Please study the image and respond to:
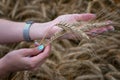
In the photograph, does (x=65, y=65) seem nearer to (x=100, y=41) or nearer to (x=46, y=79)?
(x=46, y=79)

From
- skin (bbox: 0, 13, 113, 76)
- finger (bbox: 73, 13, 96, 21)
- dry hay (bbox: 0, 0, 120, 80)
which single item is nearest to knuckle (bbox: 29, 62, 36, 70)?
skin (bbox: 0, 13, 113, 76)

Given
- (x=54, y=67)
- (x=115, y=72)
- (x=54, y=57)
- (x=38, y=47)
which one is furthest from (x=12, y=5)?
(x=38, y=47)

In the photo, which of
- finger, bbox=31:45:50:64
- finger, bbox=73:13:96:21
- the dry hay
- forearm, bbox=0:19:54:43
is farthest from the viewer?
the dry hay

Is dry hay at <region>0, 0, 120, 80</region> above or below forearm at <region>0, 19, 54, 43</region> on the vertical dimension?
below

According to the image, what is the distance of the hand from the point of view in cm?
163

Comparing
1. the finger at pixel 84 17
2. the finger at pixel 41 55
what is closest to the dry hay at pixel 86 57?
the finger at pixel 84 17

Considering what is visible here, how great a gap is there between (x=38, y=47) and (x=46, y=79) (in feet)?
2.55

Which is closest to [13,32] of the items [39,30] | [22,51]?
[39,30]

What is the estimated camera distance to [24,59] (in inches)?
66.7

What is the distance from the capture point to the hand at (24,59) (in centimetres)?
163

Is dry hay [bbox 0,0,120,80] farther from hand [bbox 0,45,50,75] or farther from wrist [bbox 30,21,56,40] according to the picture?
hand [bbox 0,45,50,75]

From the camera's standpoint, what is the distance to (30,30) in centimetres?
205

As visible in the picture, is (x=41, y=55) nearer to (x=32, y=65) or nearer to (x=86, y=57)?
(x=32, y=65)

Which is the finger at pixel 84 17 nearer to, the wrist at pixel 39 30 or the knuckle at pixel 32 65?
the wrist at pixel 39 30
